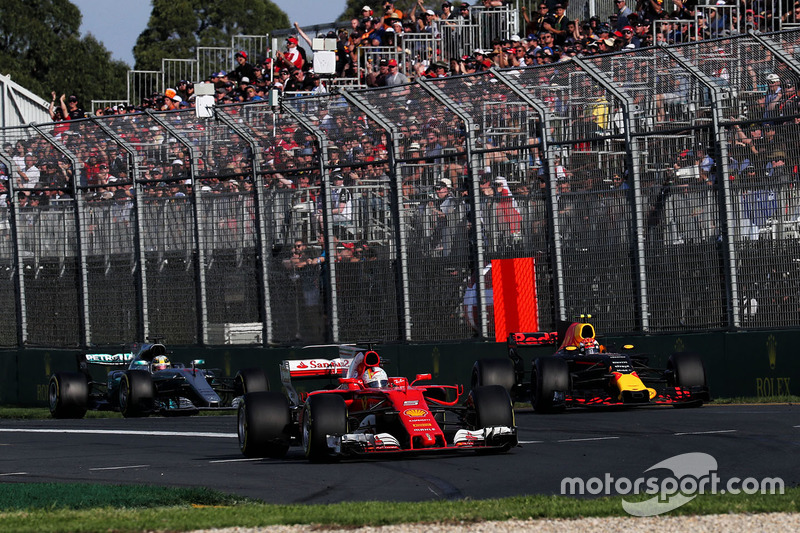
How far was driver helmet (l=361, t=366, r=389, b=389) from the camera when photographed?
1214cm

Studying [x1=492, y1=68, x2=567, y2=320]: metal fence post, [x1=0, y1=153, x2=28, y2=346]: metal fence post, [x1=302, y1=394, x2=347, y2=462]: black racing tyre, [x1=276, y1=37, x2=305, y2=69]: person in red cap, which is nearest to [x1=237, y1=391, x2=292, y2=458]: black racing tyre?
[x1=302, y1=394, x2=347, y2=462]: black racing tyre

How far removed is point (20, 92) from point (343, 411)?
95.1 ft

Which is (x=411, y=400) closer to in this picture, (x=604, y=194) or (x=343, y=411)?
(x=343, y=411)

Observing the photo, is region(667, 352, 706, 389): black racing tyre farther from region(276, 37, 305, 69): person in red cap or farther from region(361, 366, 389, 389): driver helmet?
region(276, 37, 305, 69): person in red cap

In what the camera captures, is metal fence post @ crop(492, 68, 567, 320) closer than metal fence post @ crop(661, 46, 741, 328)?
No

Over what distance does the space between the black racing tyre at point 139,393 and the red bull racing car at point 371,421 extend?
5.83 metres

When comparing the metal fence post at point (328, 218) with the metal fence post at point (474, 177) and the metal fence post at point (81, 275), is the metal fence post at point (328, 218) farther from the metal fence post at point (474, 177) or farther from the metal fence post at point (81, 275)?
the metal fence post at point (81, 275)

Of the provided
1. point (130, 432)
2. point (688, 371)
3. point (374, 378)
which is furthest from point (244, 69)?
point (374, 378)

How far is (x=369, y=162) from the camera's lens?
18.8 meters

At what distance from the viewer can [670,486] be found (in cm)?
866

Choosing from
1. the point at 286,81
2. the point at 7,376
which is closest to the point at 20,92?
the point at 286,81

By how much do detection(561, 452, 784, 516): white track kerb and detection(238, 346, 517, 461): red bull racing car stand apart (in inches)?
75.4

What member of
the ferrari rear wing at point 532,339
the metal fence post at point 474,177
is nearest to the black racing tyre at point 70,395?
the metal fence post at point 474,177

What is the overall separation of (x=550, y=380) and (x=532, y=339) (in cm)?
135
